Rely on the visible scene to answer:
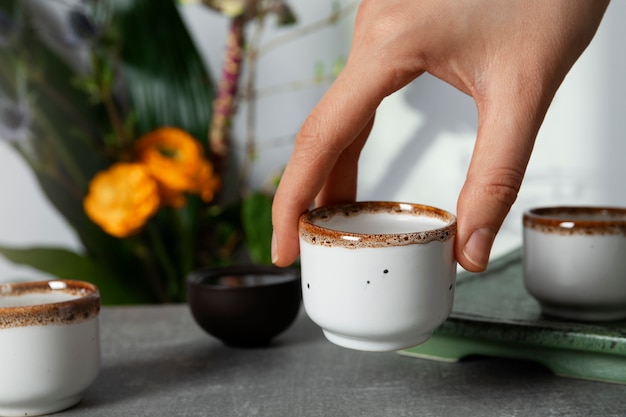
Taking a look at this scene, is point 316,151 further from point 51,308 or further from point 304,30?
point 304,30

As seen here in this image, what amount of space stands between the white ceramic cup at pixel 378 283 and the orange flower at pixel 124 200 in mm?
665

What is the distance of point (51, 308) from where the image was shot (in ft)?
2.05

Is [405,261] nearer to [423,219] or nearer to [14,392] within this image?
[423,219]

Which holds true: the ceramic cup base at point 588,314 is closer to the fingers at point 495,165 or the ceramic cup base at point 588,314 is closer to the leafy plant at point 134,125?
the fingers at point 495,165

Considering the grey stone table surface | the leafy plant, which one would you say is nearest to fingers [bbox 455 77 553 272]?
the grey stone table surface

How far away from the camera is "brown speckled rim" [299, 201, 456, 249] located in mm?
587

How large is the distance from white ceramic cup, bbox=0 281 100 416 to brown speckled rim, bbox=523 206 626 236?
17.9 inches

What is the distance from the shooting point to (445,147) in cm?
155

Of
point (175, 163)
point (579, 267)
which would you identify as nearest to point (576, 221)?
point (579, 267)

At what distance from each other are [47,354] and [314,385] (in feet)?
0.81

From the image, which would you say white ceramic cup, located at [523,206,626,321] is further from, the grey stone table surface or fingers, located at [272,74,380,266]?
fingers, located at [272,74,380,266]

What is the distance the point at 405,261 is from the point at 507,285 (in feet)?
1.23

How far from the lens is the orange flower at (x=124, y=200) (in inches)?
49.5

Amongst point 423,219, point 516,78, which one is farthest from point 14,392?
point 516,78
